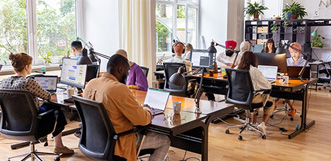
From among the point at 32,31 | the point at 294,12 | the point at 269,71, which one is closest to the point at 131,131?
the point at 269,71

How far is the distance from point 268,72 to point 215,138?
1.33 meters

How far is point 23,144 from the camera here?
14.3 feet

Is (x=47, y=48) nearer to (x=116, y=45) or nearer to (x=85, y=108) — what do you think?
(x=116, y=45)

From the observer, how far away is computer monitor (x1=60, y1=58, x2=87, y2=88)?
13.7 ft

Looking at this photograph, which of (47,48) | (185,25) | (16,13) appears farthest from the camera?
(185,25)

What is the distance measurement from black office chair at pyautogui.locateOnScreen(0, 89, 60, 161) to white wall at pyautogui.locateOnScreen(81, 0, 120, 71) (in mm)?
3113

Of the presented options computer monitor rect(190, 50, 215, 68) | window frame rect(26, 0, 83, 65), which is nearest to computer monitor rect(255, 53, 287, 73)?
computer monitor rect(190, 50, 215, 68)

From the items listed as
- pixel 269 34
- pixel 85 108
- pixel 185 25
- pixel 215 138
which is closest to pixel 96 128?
pixel 85 108

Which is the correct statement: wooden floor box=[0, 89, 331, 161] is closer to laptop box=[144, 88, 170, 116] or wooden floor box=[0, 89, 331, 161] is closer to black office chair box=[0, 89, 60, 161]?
black office chair box=[0, 89, 60, 161]

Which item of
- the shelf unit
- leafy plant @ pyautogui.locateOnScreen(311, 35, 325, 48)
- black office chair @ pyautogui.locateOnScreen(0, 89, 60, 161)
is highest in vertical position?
the shelf unit

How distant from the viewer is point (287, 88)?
470 cm

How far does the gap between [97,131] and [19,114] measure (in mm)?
1093

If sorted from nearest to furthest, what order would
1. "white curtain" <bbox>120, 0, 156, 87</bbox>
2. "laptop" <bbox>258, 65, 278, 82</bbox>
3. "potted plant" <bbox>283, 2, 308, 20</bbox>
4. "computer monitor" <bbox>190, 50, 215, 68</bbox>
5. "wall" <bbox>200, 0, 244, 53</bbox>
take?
1. "laptop" <bbox>258, 65, 278, 82</bbox>
2. "computer monitor" <bbox>190, 50, 215, 68</bbox>
3. "white curtain" <bbox>120, 0, 156, 87</bbox>
4. "wall" <bbox>200, 0, 244, 53</bbox>
5. "potted plant" <bbox>283, 2, 308, 20</bbox>

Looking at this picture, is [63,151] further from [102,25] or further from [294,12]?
[294,12]
